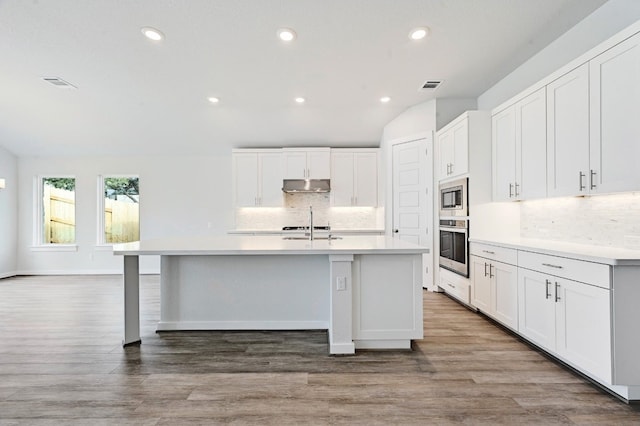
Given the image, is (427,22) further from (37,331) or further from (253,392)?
(37,331)

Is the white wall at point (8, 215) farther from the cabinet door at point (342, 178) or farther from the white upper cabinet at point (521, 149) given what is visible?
the white upper cabinet at point (521, 149)

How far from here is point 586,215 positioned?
9.52 feet

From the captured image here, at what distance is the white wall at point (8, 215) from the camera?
6.31 metres

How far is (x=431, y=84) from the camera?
4.41m

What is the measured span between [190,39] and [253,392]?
329cm

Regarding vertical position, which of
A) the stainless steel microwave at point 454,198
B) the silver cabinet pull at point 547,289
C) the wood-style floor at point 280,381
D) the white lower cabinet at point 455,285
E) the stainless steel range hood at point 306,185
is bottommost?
the wood-style floor at point 280,381

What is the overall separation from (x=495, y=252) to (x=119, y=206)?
22.6ft

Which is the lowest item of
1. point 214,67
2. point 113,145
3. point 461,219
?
point 461,219

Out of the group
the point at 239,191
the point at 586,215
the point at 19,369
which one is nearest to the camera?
the point at 19,369

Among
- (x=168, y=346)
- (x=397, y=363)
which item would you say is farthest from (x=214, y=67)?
(x=397, y=363)

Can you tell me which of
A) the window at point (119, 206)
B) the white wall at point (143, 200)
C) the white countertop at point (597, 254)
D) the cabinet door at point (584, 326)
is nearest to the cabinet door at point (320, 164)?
the white wall at point (143, 200)

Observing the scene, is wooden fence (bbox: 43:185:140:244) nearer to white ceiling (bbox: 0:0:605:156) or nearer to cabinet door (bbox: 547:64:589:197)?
white ceiling (bbox: 0:0:605:156)

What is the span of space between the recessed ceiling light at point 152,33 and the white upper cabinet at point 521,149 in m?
3.70

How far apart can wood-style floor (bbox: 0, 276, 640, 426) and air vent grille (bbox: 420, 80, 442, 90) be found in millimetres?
3054
